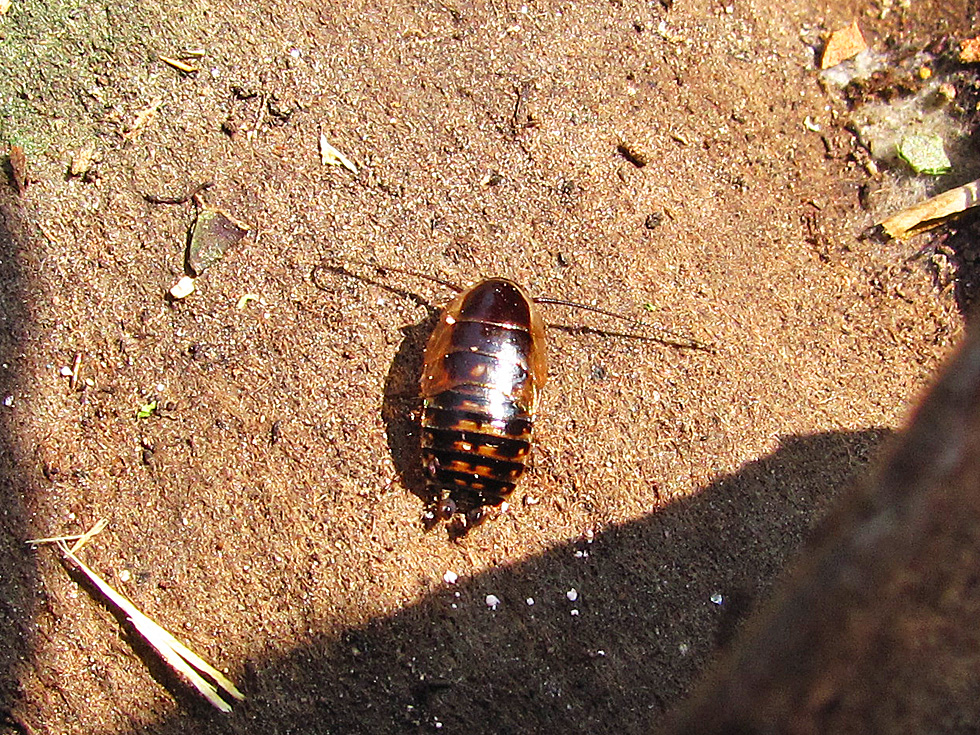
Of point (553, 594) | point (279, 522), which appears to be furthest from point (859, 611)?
point (279, 522)

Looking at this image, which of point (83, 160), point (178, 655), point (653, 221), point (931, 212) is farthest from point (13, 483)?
point (931, 212)

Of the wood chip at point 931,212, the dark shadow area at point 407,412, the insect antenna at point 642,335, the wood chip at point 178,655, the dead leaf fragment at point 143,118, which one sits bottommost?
the wood chip at point 178,655

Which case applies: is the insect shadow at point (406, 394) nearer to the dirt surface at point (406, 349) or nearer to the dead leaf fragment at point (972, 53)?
the dirt surface at point (406, 349)

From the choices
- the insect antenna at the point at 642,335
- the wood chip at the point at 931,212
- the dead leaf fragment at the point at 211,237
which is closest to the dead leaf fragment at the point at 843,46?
the wood chip at the point at 931,212

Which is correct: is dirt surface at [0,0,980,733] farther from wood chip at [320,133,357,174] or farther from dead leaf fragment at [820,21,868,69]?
dead leaf fragment at [820,21,868,69]

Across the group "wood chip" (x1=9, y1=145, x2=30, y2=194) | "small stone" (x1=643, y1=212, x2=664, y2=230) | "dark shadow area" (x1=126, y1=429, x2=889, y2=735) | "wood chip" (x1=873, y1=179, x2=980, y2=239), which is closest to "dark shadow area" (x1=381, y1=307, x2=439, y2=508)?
"dark shadow area" (x1=126, y1=429, x2=889, y2=735)

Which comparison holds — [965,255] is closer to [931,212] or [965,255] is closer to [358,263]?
[931,212]

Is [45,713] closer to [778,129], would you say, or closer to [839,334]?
[839,334]
